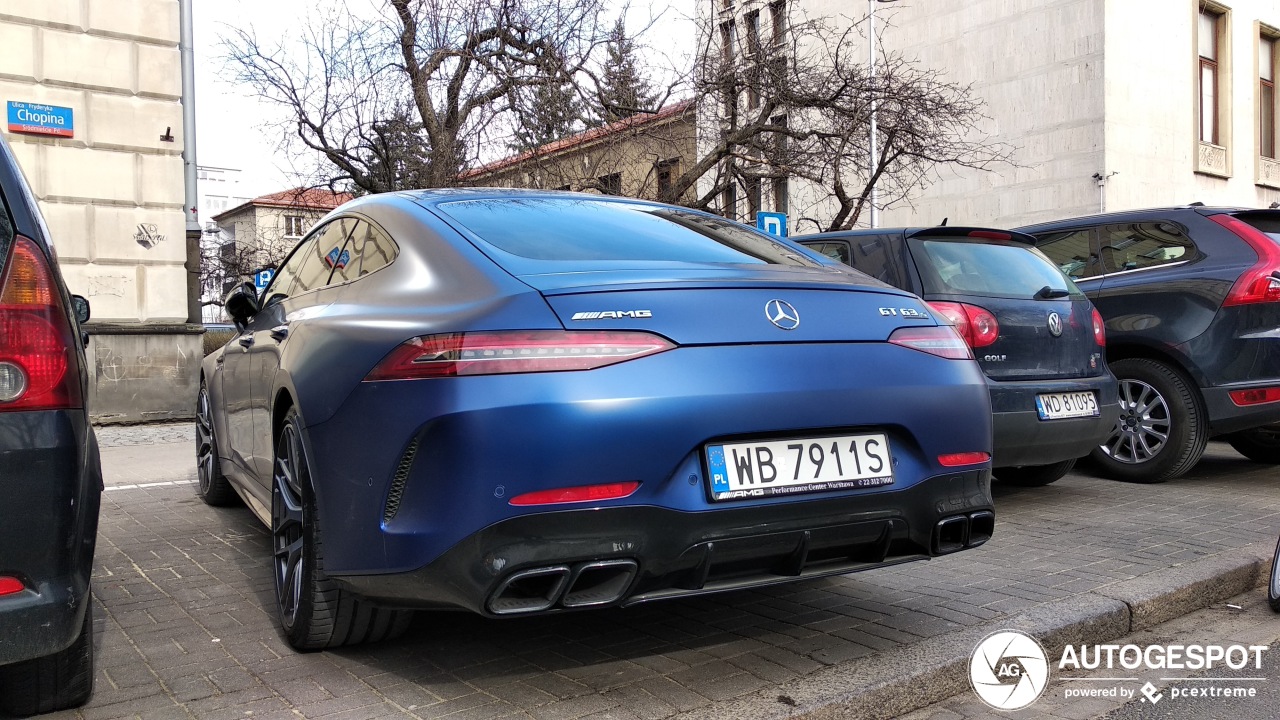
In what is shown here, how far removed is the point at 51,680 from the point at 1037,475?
5434 millimetres

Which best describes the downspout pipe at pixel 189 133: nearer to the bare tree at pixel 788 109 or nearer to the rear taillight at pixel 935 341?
the bare tree at pixel 788 109

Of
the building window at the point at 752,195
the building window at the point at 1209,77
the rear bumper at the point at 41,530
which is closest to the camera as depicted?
the rear bumper at the point at 41,530

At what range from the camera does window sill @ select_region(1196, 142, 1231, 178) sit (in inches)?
1077

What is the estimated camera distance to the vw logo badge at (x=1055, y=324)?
5.33m

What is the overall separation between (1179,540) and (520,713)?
3.37m

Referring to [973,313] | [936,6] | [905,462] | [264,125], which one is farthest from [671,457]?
[936,6]

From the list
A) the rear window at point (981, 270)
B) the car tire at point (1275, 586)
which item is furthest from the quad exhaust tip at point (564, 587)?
the rear window at point (981, 270)

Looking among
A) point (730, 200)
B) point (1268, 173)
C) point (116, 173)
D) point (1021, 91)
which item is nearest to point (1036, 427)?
point (116, 173)

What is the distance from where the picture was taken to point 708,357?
260 centimetres

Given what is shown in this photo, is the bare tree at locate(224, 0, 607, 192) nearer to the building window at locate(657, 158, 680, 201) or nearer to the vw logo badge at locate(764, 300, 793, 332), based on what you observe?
the building window at locate(657, 158, 680, 201)

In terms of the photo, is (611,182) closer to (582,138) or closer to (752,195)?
Answer: (582,138)

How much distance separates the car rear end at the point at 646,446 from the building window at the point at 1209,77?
96.2ft

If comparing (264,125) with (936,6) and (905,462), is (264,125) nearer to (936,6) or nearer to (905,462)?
(905,462)

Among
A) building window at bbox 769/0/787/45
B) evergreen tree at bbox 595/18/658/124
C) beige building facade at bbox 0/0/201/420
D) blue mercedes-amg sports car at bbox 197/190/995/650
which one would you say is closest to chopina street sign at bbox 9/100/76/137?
beige building facade at bbox 0/0/201/420
